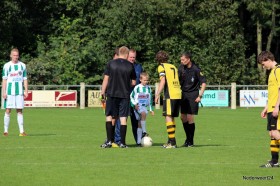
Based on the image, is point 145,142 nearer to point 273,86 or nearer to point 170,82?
point 170,82

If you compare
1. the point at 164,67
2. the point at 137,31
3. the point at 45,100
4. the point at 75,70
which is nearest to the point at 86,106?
the point at 45,100

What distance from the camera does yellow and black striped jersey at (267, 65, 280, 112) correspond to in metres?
14.3

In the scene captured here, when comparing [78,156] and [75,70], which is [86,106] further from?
[78,156]

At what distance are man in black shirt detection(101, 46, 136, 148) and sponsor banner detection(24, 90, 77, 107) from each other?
90.2 ft

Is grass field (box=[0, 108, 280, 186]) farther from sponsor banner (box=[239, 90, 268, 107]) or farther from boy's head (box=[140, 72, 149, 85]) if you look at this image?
sponsor banner (box=[239, 90, 268, 107])

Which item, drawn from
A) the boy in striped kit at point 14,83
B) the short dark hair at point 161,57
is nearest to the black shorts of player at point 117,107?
the short dark hair at point 161,57

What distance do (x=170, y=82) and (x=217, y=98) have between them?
29570 mm

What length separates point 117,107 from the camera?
18.3 metres

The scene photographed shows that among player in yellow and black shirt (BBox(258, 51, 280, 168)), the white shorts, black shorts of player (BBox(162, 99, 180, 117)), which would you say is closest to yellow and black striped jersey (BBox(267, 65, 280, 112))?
player in yellow and black shirt (BBox(258, 51, 280, 168))

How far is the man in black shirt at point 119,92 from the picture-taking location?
18.2m

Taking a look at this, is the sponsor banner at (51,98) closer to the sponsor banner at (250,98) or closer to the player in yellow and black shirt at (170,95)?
the sponsor banner at (250,98)

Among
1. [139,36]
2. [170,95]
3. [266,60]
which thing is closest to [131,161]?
[266,60]

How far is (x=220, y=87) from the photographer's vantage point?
163ft

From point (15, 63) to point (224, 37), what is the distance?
36665 mm
